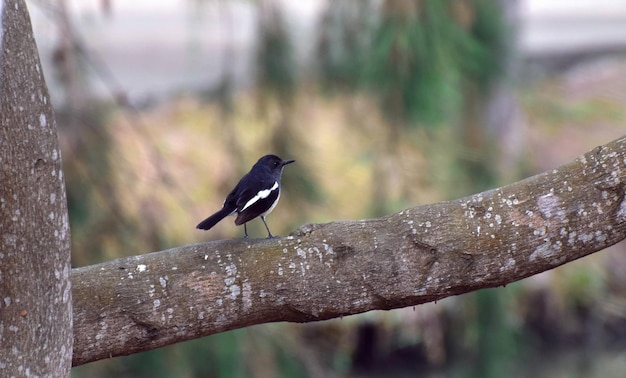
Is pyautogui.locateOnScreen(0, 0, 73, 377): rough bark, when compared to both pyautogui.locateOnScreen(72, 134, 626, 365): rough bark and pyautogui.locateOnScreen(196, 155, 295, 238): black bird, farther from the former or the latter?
pyautogui.locateOnScreen(196, 155, 295, 238): black bird

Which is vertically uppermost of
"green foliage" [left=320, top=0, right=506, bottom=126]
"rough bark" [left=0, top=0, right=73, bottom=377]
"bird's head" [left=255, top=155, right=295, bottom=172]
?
"green foliage" [left=320, top=0, right=506, bottom=126]

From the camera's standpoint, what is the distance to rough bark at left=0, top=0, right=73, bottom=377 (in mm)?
1947

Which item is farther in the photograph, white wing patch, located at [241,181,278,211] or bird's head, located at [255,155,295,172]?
bird's head, located at [255,155,295,172]

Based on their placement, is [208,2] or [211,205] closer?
[208,2]

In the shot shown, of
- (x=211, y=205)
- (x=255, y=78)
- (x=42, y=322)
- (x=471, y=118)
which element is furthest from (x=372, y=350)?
(x=42, y=322)

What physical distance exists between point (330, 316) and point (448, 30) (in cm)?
220

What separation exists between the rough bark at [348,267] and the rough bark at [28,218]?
0.98 ft

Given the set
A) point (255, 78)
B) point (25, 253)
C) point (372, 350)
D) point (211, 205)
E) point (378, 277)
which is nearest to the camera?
point (25, 253)

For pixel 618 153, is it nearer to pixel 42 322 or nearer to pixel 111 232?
pixel 42 322

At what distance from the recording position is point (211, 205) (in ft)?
20.6

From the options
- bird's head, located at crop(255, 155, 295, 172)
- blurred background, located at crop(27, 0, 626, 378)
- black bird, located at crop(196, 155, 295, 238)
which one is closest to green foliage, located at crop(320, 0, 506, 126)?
blurred background, located at crop(27, 0, 626, 378)

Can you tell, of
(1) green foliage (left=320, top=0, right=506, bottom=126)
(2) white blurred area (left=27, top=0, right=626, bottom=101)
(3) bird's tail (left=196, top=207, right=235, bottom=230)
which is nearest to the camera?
(3) bird's tail (left=196, top=207, right=235, bottom=230)

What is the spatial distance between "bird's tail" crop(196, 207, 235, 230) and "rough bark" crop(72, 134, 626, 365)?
6 cm

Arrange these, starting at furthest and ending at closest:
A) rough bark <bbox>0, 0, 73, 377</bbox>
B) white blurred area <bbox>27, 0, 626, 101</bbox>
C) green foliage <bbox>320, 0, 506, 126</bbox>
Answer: white blurred area <bbox>27, 0, 626, 101</bbox> < green foliage <bbox>320, 0, 506, 126</bbox> < rough bark <bbox>0, 0, 73, 377</bbox>
